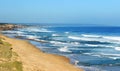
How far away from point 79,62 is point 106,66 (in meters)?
2.40

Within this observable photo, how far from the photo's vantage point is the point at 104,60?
90.8ft

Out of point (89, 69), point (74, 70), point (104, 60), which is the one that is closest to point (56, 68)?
point (74, 70)

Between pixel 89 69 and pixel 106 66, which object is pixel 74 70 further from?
pixel 106 66

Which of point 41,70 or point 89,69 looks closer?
point 41,70

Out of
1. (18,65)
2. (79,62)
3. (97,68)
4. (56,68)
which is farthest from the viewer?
(79,62)

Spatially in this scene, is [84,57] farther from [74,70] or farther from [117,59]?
[74,70]

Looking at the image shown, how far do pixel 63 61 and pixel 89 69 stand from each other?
378cm

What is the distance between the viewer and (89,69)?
2267cm

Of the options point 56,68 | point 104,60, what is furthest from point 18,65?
point 104,60

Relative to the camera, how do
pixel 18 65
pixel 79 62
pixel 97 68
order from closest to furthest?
pixel 18 65
pixel 97 68
pixel 79 62

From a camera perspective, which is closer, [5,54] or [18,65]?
[18,65]

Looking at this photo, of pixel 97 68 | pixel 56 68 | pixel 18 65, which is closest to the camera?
pixel 18 65

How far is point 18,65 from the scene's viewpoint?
18406 mm

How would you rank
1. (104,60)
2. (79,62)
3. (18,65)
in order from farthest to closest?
(104,60) < (79,62) < (18,65)
